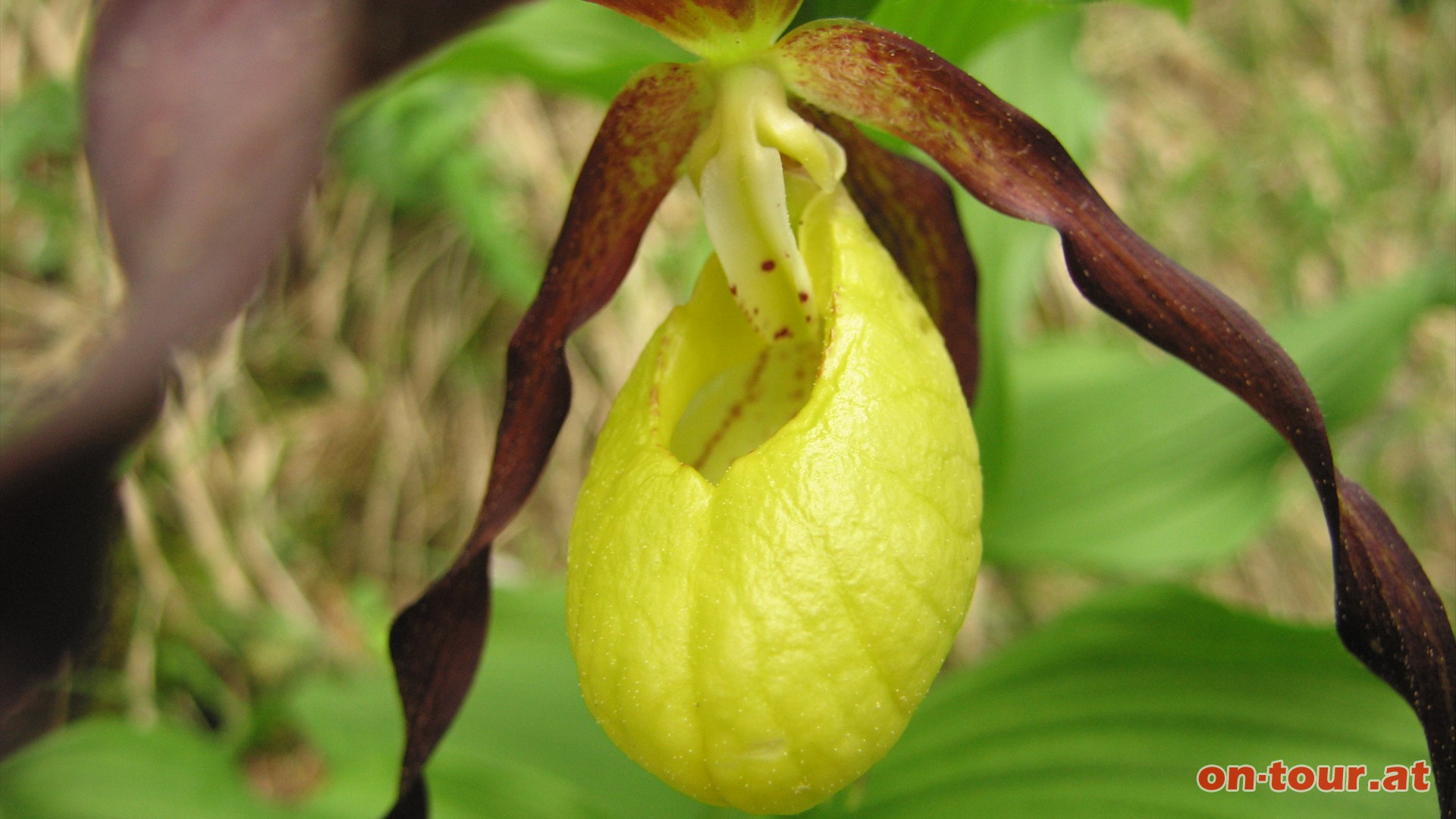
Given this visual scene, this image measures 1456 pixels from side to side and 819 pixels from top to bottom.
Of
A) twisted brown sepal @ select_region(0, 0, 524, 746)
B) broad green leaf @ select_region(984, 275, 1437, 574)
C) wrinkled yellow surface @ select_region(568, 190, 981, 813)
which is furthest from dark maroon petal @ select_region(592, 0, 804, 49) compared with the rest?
broad green leaf @ select_region(984, 275, 1437, 574)

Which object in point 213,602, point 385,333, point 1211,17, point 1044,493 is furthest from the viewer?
point 1211,17

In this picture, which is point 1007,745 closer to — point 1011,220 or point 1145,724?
point 1145,724

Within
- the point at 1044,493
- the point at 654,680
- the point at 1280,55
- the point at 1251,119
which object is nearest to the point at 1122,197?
the point at 1251,119

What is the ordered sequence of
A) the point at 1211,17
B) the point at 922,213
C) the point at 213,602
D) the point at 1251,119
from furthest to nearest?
the point at 1211,17
the point at 1251,119
the point at 213,602
the point at 922,213

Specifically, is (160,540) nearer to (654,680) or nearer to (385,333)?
(385,333)

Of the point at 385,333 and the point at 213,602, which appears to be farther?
the point at 385,333

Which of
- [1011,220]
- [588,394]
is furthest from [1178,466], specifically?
[588,394]
